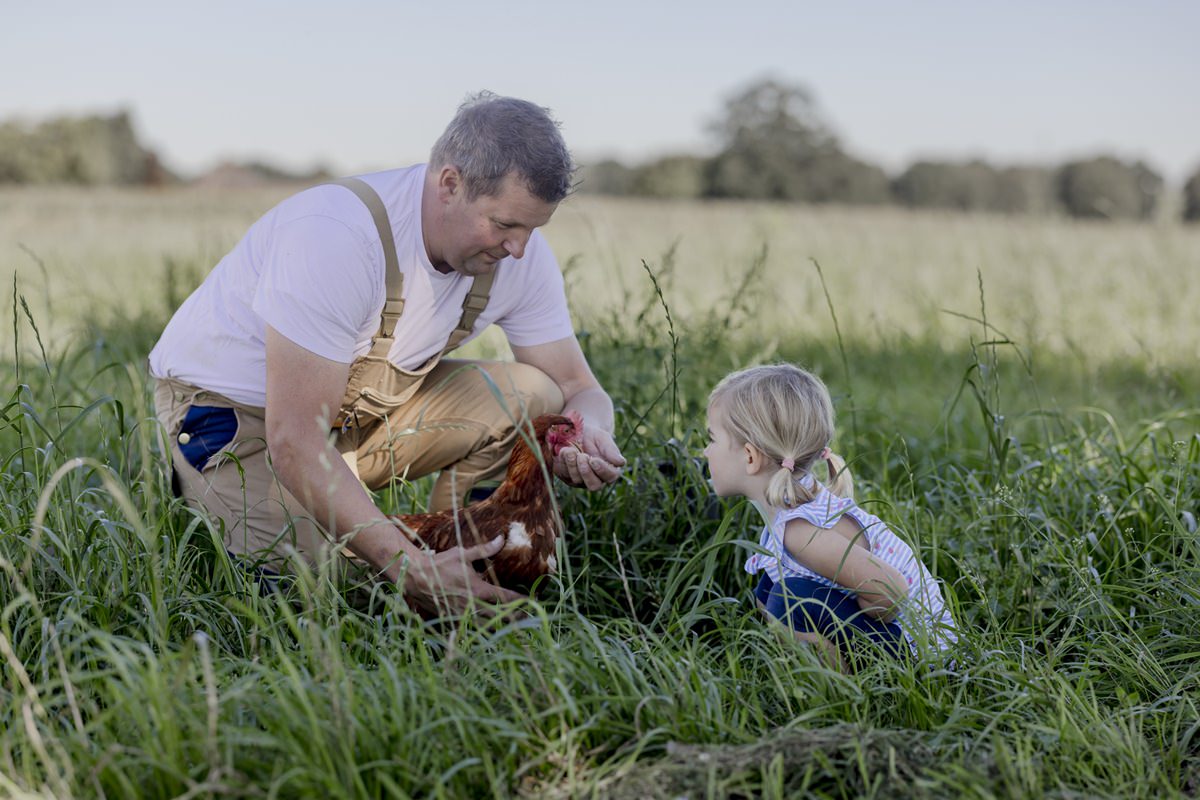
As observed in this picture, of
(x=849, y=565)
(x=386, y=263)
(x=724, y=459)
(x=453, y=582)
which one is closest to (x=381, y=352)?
(x=386, y=263)

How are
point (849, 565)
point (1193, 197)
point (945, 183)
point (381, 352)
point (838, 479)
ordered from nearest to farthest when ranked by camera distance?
1. point (849, 565)
2. point (838, 479)
3. point (381, 352)
4. point (1193, 197)
5. point (945, 183)

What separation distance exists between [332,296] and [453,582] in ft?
2.86

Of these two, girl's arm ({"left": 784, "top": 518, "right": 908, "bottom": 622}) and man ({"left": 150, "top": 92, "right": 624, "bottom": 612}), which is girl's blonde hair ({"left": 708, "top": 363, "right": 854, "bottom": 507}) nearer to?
girl's arm ({"left": 784, "top": 518, "right": 908, "bottom": 622})

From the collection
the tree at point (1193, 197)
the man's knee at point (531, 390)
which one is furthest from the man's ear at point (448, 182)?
the tree at point (1193, 197)

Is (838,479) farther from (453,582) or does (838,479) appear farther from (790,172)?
(790,172)

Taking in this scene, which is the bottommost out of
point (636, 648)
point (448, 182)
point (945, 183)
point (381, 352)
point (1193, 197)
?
point (636, 648)

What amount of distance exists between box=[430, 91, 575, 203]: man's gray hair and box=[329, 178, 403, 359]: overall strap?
24 centimetres

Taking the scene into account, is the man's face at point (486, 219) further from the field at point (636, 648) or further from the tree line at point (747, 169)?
the tree line at point (747, 169)

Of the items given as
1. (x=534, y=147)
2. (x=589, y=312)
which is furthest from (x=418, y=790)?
(x=589, y=312)

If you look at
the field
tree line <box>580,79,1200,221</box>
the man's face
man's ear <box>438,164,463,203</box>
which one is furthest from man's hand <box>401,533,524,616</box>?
tree line <box>580,79,1200,221</box>

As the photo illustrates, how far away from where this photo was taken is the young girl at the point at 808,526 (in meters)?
2.67

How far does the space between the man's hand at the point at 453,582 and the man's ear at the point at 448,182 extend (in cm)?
103

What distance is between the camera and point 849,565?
2.67 meters

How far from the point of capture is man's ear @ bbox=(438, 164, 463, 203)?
298 cm
